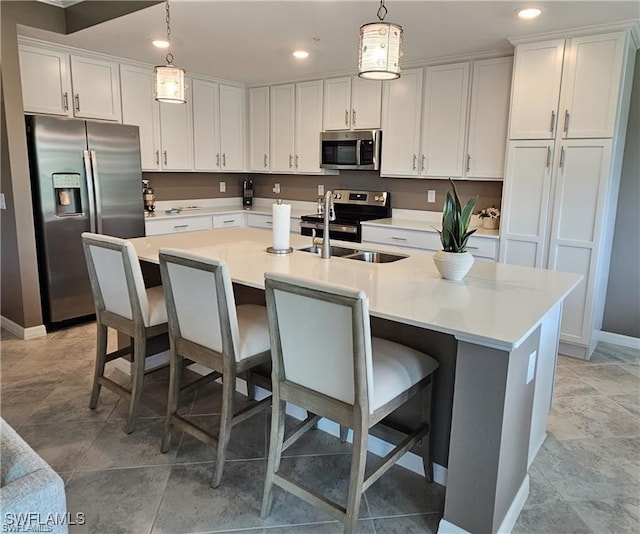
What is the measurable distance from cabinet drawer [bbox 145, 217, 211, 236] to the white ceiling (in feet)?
5.07

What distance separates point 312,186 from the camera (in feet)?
19.1

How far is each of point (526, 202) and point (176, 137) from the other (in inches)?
141

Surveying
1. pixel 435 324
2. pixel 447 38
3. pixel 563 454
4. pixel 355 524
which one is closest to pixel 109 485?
pixel 355 524

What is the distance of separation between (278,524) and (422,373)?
0.83 m

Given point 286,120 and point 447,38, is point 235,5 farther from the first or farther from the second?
point 286,120

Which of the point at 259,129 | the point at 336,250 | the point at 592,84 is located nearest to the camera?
the point at 336,250

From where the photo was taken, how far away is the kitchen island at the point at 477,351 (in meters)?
1.62

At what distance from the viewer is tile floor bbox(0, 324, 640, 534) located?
192 centimetres

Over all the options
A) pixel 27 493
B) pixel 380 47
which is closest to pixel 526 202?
pixel 380 47

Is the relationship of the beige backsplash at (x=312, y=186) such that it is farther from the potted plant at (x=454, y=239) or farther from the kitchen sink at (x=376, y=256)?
the potted plant at (x=454, y=239)

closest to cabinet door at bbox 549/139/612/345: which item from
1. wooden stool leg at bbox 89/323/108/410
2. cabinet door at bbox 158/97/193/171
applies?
wooden stool leg at bbox 89/323/108/410

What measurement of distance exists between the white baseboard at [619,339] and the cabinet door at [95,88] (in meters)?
4.84

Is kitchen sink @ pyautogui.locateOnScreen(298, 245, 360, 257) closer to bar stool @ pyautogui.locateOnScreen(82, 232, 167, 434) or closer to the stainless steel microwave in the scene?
bar stool @ pyautogui.locateOnScreen(82, 232, 167, 434)

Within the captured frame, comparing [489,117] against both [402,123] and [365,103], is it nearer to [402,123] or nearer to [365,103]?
[402,123]
